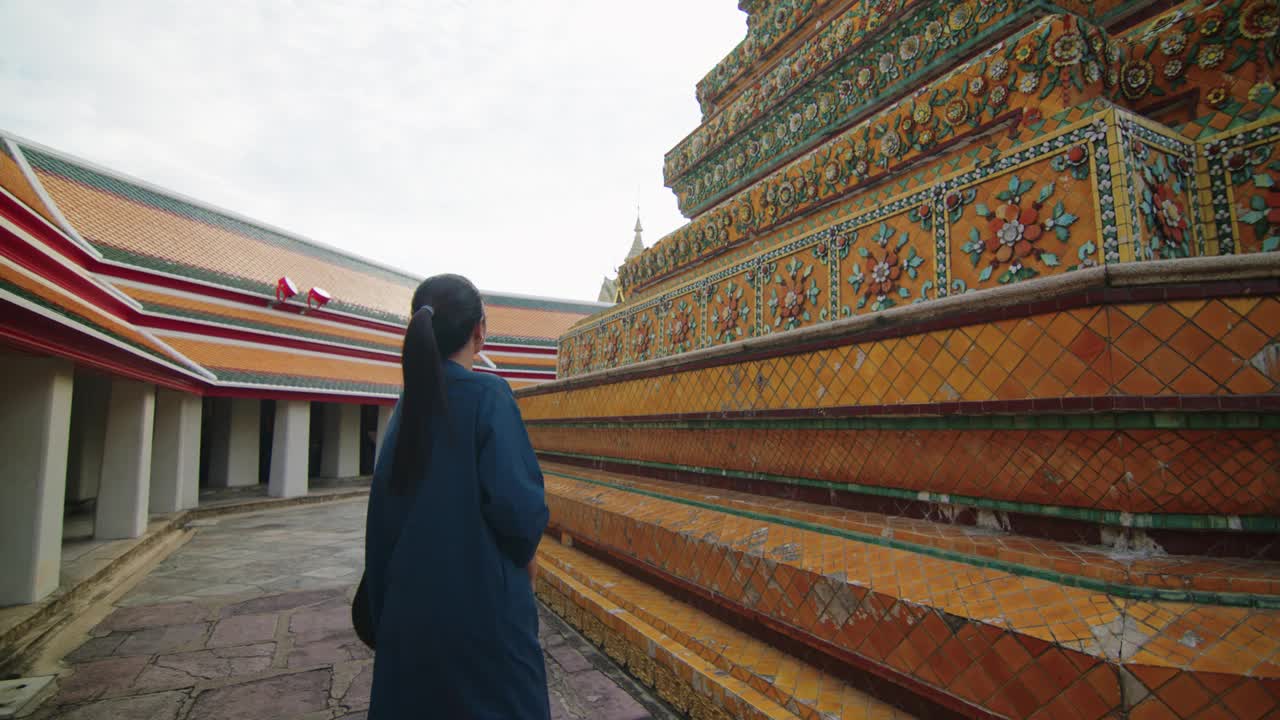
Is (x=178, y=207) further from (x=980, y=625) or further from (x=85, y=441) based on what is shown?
(x=980, y=625)

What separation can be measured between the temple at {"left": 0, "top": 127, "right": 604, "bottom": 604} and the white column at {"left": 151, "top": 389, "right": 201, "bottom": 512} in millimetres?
Result: 23

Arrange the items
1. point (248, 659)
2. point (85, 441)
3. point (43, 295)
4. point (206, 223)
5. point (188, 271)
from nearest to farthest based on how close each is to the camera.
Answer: point (248, 659), point (43, 295), point (85, 441), point (188, 271), point (206, 223)

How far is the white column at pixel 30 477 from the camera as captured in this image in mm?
3924

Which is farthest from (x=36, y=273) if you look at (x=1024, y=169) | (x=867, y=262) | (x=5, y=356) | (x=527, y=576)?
(x=1024, y=169)

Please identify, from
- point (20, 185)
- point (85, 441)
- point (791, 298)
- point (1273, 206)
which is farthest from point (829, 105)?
point (85, 441)

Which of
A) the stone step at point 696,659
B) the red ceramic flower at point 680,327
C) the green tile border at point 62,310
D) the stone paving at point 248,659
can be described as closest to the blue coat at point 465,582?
the stone paving at point 248,659

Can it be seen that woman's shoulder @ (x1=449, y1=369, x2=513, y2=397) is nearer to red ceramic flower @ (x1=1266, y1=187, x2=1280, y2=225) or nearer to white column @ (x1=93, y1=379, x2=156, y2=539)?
red ceramic flower @ (x1=1266, y1=187, x2=1280, y2=225)

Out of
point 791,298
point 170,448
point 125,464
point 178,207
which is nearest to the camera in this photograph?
point 791,298

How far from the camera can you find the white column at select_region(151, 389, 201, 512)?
8.10 m

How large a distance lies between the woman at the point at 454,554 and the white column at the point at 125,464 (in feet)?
22.1

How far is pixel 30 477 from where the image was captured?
411 centimetres

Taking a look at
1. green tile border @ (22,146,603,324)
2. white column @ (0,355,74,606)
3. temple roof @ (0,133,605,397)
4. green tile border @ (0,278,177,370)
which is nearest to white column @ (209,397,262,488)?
temple roof @ (0,133,605,397)

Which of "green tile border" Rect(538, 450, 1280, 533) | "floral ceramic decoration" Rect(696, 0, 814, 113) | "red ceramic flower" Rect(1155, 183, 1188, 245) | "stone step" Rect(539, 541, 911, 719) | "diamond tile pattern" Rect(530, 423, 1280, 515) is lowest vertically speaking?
"stone step" Rect(539, 541, 911, 719)

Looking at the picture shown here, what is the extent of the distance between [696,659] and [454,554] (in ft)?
3.75
